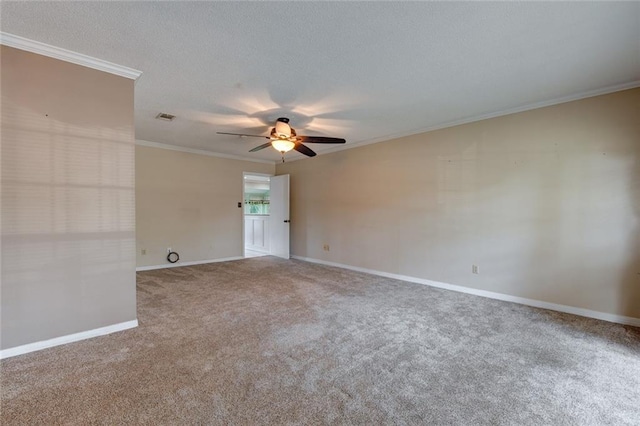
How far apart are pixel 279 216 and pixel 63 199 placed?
4604 millimetres

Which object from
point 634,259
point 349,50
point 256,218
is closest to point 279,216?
point 256,218

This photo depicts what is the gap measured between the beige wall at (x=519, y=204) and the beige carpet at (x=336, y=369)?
0.49 meters

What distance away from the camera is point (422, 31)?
79.7 inches

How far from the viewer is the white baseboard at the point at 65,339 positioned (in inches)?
87.3

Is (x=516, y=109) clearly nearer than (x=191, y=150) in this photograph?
Yes

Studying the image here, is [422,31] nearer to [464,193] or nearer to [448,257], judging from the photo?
[464,193]

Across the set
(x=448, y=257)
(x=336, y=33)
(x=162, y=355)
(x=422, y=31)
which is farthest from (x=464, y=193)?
(x=162, y=355)

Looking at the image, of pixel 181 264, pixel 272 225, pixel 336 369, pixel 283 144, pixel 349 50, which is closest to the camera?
pixel 336 369

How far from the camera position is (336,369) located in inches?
82.1

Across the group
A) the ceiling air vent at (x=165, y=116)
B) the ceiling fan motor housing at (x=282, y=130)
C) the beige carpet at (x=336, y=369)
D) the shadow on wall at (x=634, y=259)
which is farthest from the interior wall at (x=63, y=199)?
the shadow on wall at (x=634, y=259)

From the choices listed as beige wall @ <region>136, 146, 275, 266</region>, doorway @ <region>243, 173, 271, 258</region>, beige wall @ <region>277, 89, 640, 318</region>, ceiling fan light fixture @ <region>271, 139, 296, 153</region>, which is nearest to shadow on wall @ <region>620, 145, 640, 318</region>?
beige wall @ <region>277, 89, 640, 318</region>

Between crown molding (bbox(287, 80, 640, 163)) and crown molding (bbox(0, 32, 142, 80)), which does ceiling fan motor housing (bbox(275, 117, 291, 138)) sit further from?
crown molding (bbox(287, 80, 640, 163))

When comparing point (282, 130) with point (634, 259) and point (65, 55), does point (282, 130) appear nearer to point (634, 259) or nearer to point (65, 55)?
point (65, 55)

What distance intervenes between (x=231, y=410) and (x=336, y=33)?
103 inches
